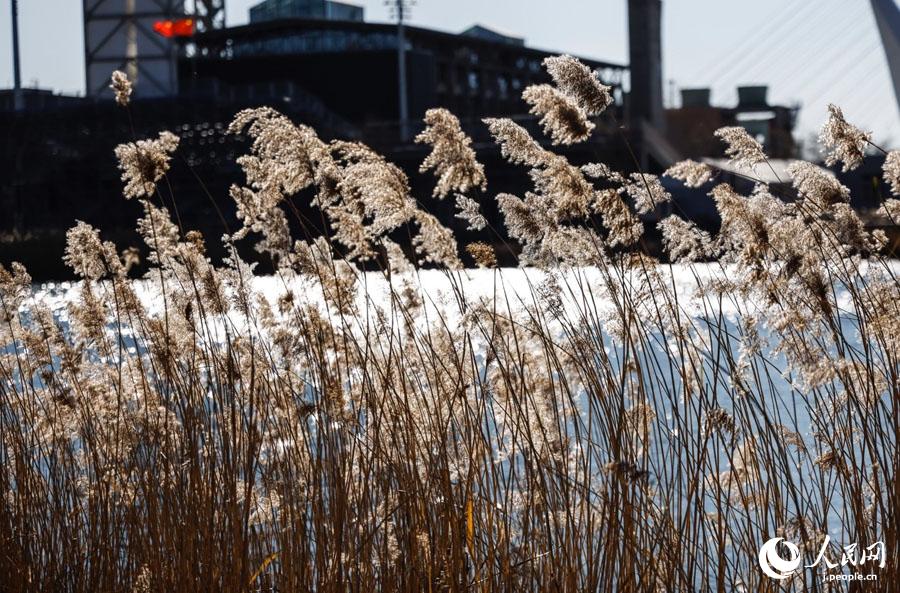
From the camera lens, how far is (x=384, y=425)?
3305 mm

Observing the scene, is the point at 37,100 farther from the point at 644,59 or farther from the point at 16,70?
the point at 644,59

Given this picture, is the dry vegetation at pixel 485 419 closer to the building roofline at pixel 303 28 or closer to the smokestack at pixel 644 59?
the smokestack at pixel 644 59

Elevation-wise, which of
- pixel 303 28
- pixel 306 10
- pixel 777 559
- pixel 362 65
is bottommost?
pixel 777 559

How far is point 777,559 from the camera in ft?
9.27

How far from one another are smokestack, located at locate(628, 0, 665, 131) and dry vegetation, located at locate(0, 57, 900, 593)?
3321cm

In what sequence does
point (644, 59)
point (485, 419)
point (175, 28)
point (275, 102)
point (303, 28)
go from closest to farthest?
point (485, 419), point (275, 102), point (644, 59), point (175, 28), point (303, 28)

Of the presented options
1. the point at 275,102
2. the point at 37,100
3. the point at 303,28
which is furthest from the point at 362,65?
the point at 37,100

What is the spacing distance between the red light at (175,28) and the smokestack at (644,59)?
1599 centimetres

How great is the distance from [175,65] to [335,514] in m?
40.7

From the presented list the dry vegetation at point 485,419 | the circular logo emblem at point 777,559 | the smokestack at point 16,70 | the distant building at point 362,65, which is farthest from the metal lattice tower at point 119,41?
the circular logo emblem at point 777,559

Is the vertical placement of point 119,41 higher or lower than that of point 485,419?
higher

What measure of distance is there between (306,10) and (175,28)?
11342 millimetres

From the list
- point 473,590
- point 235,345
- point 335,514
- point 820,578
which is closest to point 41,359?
point 235,345

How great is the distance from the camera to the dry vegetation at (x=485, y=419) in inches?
112
